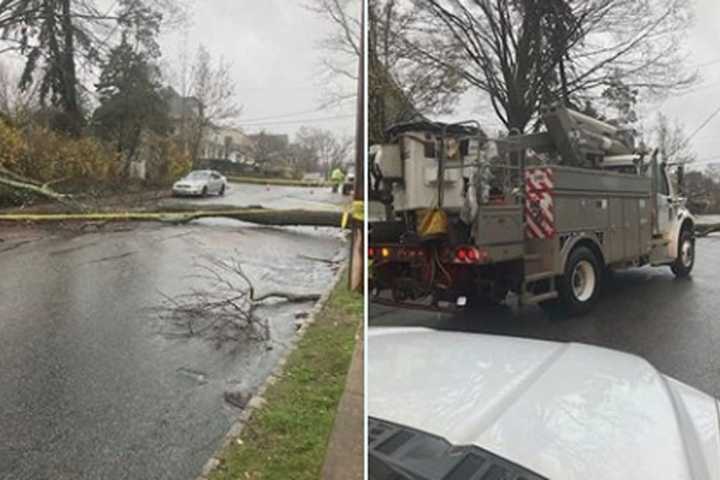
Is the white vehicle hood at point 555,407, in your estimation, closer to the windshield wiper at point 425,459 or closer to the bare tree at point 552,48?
the windshield wiper at point 425,459

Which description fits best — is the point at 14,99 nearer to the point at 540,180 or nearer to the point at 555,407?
the point at 540,180

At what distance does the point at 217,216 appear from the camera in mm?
1084

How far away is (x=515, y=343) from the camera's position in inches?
29.9

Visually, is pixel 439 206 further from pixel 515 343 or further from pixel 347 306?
pixel 347 306

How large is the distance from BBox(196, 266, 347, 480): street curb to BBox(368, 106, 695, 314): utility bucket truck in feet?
1.12

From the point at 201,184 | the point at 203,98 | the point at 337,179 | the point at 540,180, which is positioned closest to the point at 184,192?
the point at 201,184

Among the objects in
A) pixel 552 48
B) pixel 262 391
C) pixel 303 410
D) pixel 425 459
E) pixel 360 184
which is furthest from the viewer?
pixel 303 410

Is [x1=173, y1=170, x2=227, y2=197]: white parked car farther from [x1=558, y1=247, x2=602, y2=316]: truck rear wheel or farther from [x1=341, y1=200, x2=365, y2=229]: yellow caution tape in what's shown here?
[x1=558, y1=247, x2=602, y2=316]: truck rear wheel

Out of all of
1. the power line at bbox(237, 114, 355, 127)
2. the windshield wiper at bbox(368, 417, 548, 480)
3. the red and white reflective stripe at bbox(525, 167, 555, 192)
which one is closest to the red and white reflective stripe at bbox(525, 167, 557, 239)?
the red and white reflective stripe at bbox(525, 167, 555, 192)

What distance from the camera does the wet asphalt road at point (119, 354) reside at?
35.2 inches

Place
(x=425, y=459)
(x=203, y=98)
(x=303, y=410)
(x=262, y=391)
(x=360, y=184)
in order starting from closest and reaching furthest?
(x=425, y=459) → (x=360, y=184) → (x=203, y=98) → (x=262, y=391) → (x=303, y=410)

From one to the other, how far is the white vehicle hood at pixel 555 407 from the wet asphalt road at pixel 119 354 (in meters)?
0.37

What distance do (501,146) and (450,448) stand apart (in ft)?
1.17

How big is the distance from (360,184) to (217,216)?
32 centimetres
